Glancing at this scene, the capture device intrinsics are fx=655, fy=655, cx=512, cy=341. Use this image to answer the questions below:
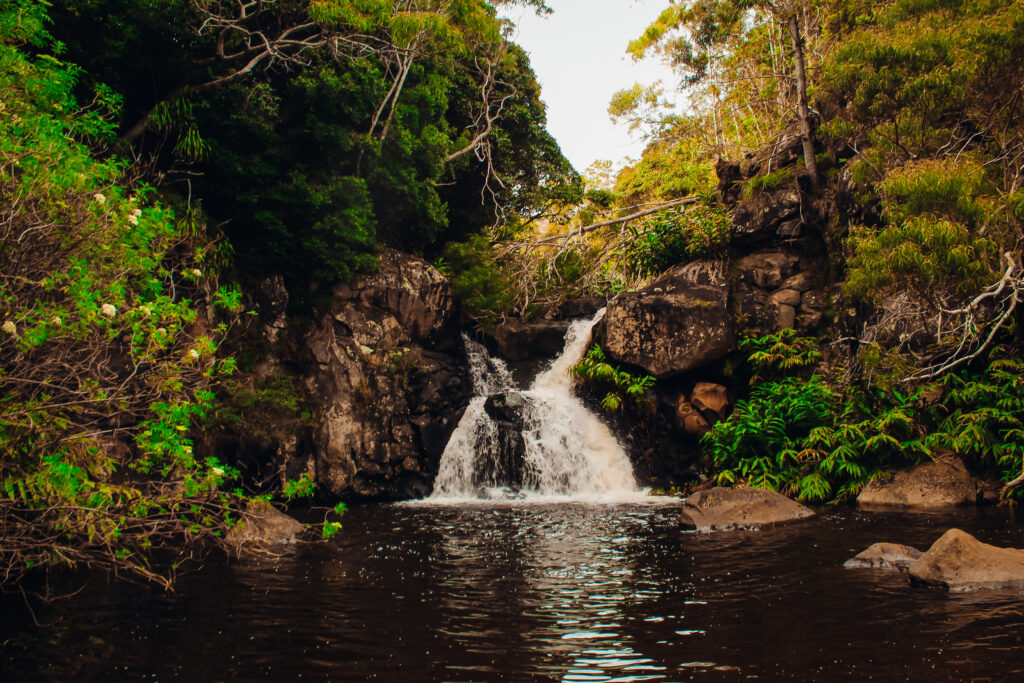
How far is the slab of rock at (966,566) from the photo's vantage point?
20.0 feet

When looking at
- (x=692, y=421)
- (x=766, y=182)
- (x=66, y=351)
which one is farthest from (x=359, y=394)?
(x=766, y=182)

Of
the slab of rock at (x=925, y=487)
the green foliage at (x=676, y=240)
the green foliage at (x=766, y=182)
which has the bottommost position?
the slab of rock at (x=925, y=487)

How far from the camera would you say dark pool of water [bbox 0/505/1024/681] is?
4637 millimetres

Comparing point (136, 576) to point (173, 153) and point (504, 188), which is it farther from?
point (504, 188)

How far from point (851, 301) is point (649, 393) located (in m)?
4.69

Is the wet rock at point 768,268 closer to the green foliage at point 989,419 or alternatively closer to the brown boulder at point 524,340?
the green foliage at point 989,419

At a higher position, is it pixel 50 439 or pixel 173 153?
pixel 173 153

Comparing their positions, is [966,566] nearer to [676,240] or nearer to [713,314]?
[713,314]

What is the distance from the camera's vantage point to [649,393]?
14.9m

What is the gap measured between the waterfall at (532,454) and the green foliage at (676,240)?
4.34m

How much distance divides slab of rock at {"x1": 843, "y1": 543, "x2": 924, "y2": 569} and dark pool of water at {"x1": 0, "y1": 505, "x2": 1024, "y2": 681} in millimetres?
223

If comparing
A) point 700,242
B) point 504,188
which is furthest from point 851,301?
point 504,188

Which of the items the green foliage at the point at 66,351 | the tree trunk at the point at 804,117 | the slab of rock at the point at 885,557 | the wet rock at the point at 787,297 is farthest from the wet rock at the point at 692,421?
the green foliage at the point at 66,351

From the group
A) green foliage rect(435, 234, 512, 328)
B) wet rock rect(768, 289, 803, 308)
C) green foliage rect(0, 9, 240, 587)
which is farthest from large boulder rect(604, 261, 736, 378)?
green foliage rect(0, 9, 240, 587)
